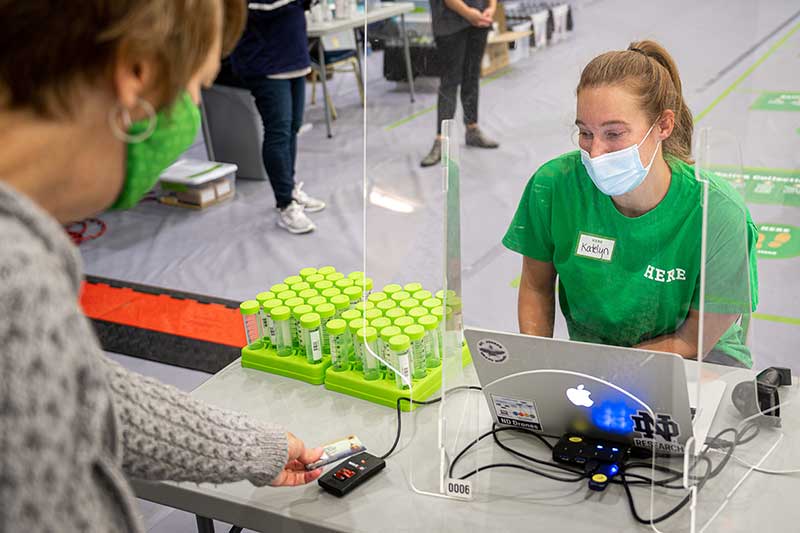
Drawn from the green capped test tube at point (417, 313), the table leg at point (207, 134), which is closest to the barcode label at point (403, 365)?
the green capped test tube at point (417, 313)

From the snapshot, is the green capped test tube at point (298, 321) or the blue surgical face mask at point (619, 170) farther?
the green capped test tube at point (298, 321)

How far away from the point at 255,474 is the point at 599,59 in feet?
2.92

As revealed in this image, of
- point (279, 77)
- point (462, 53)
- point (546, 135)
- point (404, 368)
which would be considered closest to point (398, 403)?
point (404, 368)

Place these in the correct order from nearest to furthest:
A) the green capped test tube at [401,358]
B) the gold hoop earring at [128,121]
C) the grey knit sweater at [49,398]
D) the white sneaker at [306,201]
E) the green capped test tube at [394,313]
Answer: the grey knit sweater at [49,398] < the gold hoop earring at [128,121] < the green capped test tube at [401,358] < the green capped test tube at [394,313] < the white sneaker at [306,201]

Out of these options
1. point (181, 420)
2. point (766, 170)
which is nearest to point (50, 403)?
point (181, 420)

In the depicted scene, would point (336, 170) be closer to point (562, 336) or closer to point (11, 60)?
point (562, 336)

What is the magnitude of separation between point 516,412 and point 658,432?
0.24 metres

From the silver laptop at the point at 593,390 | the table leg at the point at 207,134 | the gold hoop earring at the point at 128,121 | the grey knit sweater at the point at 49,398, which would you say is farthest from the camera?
the table leg at the point at 207,134

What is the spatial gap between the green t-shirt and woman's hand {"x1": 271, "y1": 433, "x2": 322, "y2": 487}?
0.58 m

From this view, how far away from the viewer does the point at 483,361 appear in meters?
1.32

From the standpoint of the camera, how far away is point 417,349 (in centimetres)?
158

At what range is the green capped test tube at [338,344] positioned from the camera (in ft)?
5.28

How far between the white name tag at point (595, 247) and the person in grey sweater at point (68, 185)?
2.96 ft

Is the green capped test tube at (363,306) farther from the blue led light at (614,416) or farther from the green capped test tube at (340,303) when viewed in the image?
the blue led light at (614,416)
